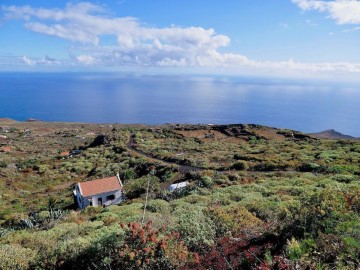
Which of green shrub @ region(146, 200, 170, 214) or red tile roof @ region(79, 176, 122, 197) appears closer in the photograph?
green shrub @ region(146, 200, 170, 214)

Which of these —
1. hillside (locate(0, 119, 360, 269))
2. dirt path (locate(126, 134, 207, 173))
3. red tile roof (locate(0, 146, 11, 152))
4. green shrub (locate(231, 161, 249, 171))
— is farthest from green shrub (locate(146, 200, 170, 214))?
red tile roof (locate(0, 146, 11, 152))

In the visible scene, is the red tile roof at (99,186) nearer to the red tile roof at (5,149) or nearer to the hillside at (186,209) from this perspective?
the hillside at (186,209)

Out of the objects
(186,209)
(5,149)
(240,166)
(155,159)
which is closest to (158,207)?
(186,209)

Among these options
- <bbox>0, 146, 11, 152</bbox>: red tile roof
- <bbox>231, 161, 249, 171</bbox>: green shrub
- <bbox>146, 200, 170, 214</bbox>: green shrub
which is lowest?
<bbox>0, 146, 11, 152</bbox>: red tile roof

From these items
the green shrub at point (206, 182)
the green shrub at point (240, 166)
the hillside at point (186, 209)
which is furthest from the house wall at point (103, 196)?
the green shrub at point (240, 166)

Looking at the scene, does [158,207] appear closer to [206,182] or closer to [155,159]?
[206,182]

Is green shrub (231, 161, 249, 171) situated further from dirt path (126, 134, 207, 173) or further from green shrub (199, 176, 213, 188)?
green shrub (199, 176, 213, 188)
